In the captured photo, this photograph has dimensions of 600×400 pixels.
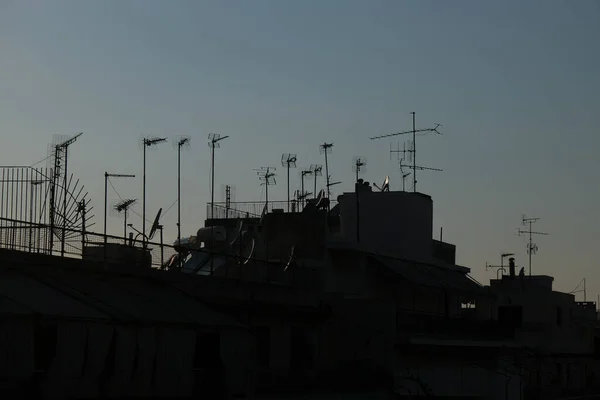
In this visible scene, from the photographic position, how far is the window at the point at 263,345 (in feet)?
112

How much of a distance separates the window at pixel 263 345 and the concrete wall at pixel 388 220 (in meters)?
14.9

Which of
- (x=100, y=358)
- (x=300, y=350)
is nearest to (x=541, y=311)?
(x=300, y=350)

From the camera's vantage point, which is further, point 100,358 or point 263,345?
point 263,345

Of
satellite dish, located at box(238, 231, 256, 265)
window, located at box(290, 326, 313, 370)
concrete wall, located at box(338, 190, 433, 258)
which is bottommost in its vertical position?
window, located at box(290, 326, 313, 370)

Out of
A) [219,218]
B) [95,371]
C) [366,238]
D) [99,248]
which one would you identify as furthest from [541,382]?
[95,371]

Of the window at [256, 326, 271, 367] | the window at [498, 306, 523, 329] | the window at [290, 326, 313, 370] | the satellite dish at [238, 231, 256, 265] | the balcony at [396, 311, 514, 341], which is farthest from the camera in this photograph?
the window at [498, 306, 523, 329]

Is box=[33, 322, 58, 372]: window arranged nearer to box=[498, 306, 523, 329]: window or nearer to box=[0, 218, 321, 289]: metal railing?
box=[0, 218, 321, 289]: metal railing

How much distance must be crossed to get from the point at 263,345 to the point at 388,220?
16478mm

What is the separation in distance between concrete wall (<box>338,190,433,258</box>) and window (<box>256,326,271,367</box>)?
49.0ft

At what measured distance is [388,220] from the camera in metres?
49.7

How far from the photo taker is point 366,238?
162 ft

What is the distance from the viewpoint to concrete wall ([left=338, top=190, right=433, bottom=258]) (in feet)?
162

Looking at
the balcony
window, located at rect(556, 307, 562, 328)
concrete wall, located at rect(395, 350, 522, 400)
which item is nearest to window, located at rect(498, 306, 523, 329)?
window, located at rect(556, 307, 562, 328)

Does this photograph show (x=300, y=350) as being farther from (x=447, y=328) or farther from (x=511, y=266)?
(x=511, y=266)
